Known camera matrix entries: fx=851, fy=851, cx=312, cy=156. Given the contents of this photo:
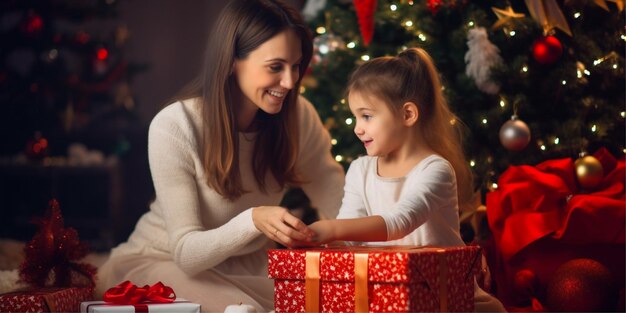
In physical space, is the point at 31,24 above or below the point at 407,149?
above

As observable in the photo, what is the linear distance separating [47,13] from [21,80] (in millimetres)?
398

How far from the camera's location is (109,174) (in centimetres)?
558

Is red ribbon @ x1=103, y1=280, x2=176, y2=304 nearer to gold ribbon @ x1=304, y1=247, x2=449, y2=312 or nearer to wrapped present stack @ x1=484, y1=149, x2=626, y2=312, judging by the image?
gold ribbon @ x1=304, y1=247, x2=449, y2=312

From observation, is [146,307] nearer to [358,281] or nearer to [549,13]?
[358,281]

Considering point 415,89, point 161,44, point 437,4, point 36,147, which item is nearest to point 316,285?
point 415,89

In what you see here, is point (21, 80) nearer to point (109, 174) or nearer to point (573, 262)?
point (109, 174)

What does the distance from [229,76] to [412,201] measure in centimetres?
67

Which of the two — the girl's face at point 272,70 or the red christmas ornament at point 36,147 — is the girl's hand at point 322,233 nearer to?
the girl's face at point 272,70

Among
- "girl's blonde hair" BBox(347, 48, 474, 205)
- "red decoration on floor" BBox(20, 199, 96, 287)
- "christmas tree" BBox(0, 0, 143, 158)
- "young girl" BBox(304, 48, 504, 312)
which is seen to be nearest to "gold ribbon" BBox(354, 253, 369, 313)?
"young girl" BBox(304, 48, 504, 312)

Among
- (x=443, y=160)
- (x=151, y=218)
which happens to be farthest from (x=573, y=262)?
(x=151, y=218)

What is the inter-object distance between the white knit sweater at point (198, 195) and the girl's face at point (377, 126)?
333mm

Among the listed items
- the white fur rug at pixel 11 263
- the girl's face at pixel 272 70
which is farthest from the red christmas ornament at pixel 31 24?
the girl's face at pixel 272 70

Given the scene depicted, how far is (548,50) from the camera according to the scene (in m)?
2.53

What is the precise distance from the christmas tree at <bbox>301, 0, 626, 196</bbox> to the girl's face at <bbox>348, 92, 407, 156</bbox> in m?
0.56
